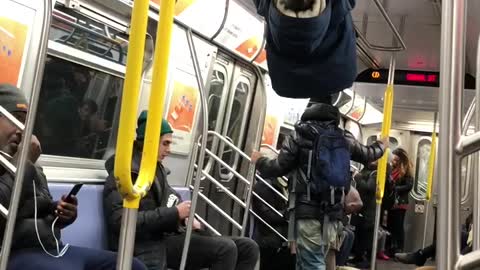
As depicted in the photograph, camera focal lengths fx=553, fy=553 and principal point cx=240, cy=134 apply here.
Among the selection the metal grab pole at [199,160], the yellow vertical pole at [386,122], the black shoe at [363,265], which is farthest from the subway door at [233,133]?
the black shoe at [363,265]

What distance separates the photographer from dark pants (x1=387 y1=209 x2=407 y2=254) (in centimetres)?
911

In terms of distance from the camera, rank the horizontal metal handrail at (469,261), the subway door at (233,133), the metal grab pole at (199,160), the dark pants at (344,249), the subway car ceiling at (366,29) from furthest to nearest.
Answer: the dark pants at (344,249), the subway door at (233,133), the subway car ceiling at (366,29), the metal grab pole at (199,160), the horizontal metal handrail at (469,261)

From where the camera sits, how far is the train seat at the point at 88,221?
10.2ft

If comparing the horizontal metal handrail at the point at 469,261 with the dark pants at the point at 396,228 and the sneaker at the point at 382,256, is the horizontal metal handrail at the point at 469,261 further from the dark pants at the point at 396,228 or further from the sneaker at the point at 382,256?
the dark pants at the point at 396,228

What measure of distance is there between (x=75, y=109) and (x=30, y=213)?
1.18 m

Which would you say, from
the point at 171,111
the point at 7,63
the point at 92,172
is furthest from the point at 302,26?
the point at 171,111

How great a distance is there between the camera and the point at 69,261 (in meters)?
2.55

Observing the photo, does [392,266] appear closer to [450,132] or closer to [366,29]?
[366,29]

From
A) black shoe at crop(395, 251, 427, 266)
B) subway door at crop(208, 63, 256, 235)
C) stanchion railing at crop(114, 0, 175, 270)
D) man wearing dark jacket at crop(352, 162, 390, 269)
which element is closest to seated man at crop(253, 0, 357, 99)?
stanchion railing at crop(114, 0, 175, 270)

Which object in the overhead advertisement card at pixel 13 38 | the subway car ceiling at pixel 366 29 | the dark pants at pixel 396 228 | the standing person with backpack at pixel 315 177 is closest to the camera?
the overhead advertisement card at pixel 13 38

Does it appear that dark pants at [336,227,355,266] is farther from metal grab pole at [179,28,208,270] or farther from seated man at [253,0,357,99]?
seated man at [253,0,357,99]

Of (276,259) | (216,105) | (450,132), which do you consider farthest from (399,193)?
(450,132)

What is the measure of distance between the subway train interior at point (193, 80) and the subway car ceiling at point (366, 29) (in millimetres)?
14

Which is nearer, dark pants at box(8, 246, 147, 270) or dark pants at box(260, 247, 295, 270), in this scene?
dark pants at box(8, 246, 147, 270)
